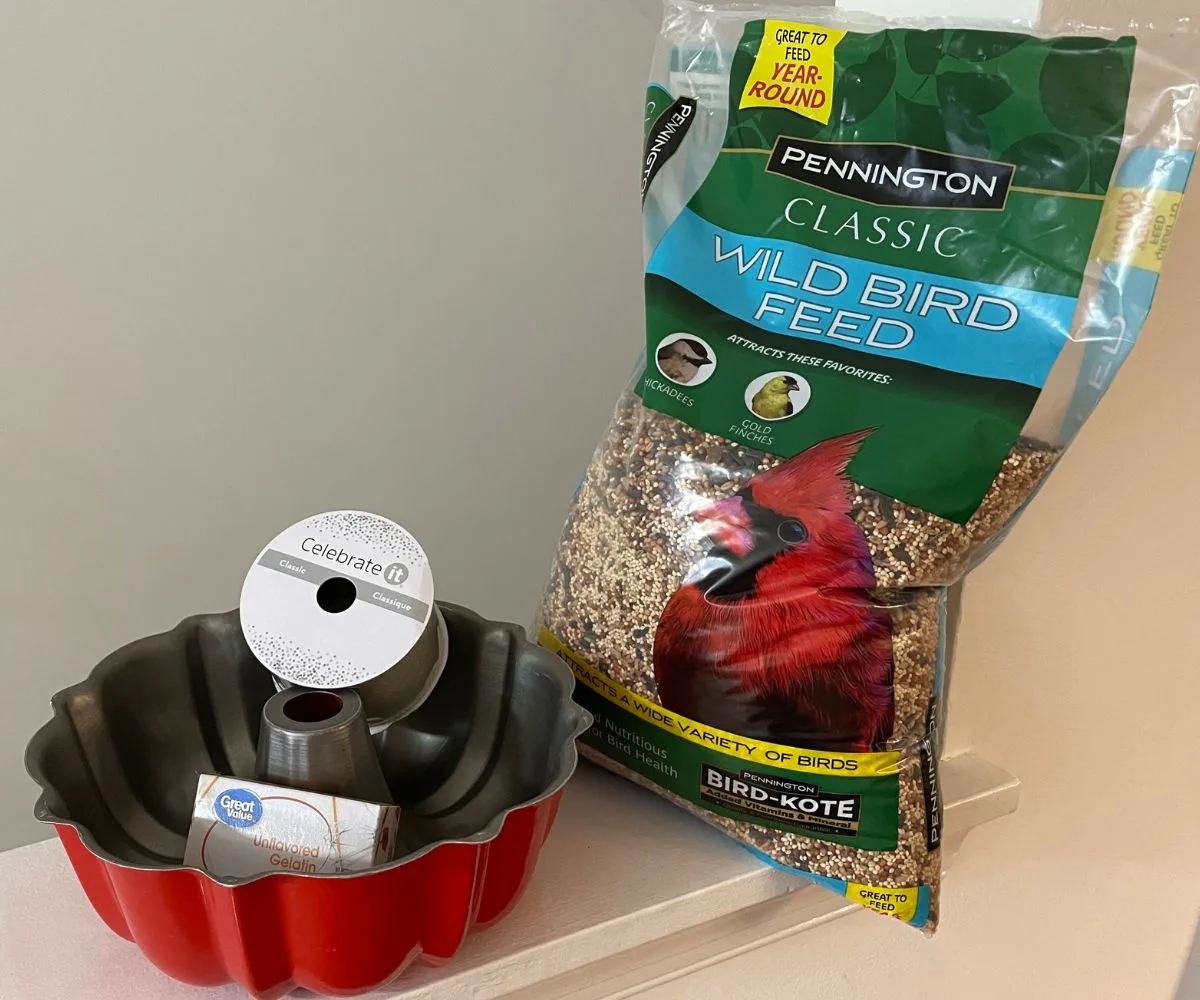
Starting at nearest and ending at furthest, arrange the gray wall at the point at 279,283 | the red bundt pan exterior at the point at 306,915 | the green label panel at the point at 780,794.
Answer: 1. the red bundt pan exterior at the point at 306,915
2. the green label panel at the point at 780,794
3. the gray wall at the point at 279,283

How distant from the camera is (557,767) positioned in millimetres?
500

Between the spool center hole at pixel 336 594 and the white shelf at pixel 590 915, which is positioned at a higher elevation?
the spool center hole at pixel 336 594

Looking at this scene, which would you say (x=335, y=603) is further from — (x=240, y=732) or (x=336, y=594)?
(x=240, y=732)

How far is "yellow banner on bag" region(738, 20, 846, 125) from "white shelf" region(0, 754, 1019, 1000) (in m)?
0.38

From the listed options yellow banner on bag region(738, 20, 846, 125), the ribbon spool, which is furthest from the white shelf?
yellow banner on bag region(738, 20, 846, 125)

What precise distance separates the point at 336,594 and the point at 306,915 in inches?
6.0

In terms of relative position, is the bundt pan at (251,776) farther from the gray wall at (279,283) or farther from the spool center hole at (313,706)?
the gray wall at (279,283)

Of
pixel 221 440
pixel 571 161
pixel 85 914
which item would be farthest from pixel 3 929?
pixel 571 161

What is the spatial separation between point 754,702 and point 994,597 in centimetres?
19

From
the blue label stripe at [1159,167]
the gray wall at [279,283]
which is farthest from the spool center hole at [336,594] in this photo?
the gray wall at [279,283]

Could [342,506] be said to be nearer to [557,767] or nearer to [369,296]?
[369,296]

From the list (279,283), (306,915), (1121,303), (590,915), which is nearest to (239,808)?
(306,915)

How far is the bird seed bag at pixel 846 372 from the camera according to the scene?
18.0 inches

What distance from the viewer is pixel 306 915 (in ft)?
1.35
